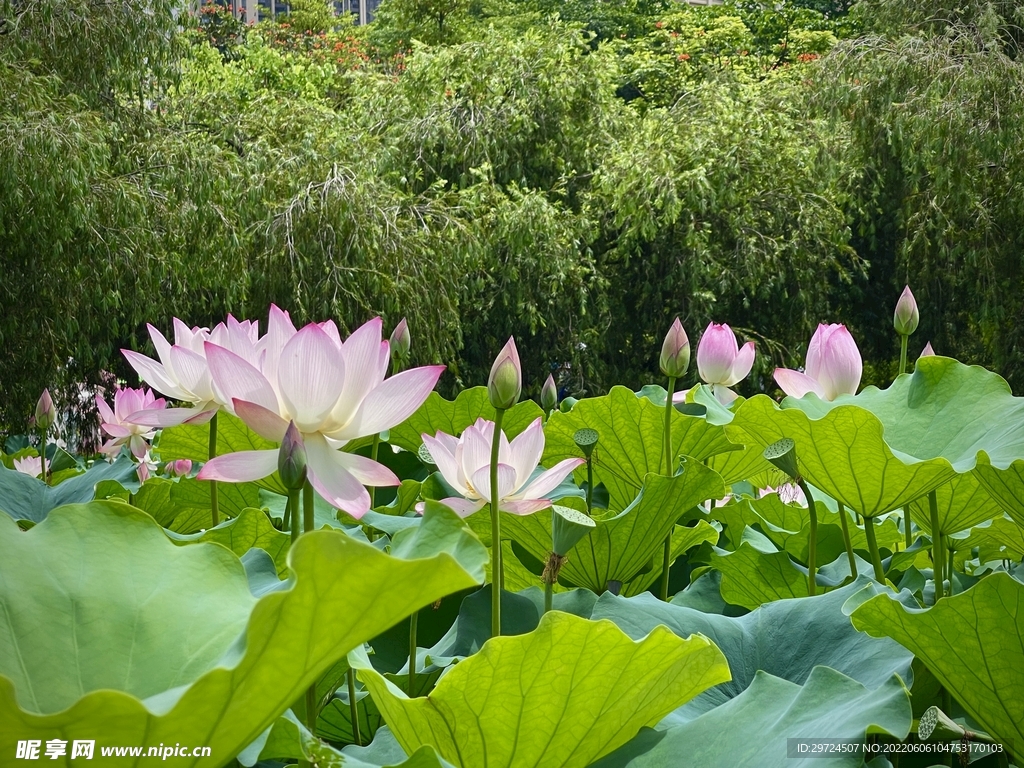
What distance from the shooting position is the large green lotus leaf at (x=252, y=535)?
2.34 feet

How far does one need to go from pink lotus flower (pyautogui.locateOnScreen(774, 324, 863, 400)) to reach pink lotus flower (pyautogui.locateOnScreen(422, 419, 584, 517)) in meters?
0.37

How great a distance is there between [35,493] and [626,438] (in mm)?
553

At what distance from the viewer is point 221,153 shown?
4.64m

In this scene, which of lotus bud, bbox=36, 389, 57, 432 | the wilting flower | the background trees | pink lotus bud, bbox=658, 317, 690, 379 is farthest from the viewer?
the background trees

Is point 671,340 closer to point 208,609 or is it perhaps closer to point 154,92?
point 208,609

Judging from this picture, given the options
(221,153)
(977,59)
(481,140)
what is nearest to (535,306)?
(481,140)

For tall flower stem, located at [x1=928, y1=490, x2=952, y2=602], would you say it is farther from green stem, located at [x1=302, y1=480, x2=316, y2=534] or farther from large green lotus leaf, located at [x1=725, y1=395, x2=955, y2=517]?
green stem, located at [x1=302, y1=480, x2=316, y2=534]

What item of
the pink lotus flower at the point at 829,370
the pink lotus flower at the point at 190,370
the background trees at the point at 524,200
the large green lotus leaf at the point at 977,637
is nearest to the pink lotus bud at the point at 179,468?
the pink lotus flower at the point at 190,370

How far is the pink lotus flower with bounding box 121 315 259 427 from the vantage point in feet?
2.05

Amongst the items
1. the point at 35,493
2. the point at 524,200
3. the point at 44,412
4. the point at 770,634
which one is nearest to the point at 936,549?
the point at 770,634

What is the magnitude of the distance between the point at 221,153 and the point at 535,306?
2172 millimetres

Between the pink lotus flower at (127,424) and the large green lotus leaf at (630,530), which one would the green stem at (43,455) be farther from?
the large green lotus leaf at (630,530)

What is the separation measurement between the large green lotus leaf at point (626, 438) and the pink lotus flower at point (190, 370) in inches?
13.7

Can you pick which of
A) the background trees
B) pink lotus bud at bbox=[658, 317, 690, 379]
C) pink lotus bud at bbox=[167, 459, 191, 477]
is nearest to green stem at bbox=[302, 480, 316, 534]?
pink lotus bud at bbox=[658, 317, 690, 379]
